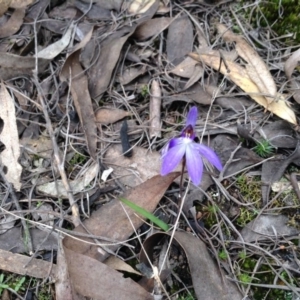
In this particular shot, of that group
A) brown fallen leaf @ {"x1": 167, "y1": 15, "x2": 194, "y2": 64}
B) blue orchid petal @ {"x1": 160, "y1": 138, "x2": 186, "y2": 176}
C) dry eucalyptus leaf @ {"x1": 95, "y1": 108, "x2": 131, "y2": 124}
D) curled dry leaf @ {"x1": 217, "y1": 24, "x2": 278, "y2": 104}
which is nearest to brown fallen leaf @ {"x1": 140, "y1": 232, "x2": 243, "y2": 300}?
blue orchid petal @ {"x1": 160, "y1": 138, "x2": 186, "y2": 176}

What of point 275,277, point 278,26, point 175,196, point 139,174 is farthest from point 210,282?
A: point 278,26

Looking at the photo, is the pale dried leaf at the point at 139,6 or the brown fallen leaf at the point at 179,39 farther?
the pale dried leaf at the point at 139,6

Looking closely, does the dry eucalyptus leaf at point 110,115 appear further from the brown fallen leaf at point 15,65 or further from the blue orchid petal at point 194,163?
the blue orchid petal at point 194,163

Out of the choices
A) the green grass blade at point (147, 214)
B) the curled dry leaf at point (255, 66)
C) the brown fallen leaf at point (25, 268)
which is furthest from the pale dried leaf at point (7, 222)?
the curled dry leaf at point (255, 66)

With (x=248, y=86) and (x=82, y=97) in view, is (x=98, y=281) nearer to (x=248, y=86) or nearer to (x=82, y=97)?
(x=82, y=97)

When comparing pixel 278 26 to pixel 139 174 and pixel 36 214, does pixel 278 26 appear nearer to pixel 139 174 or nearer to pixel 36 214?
pixel 139 174

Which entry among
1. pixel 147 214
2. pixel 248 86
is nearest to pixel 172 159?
pixel 147 214
